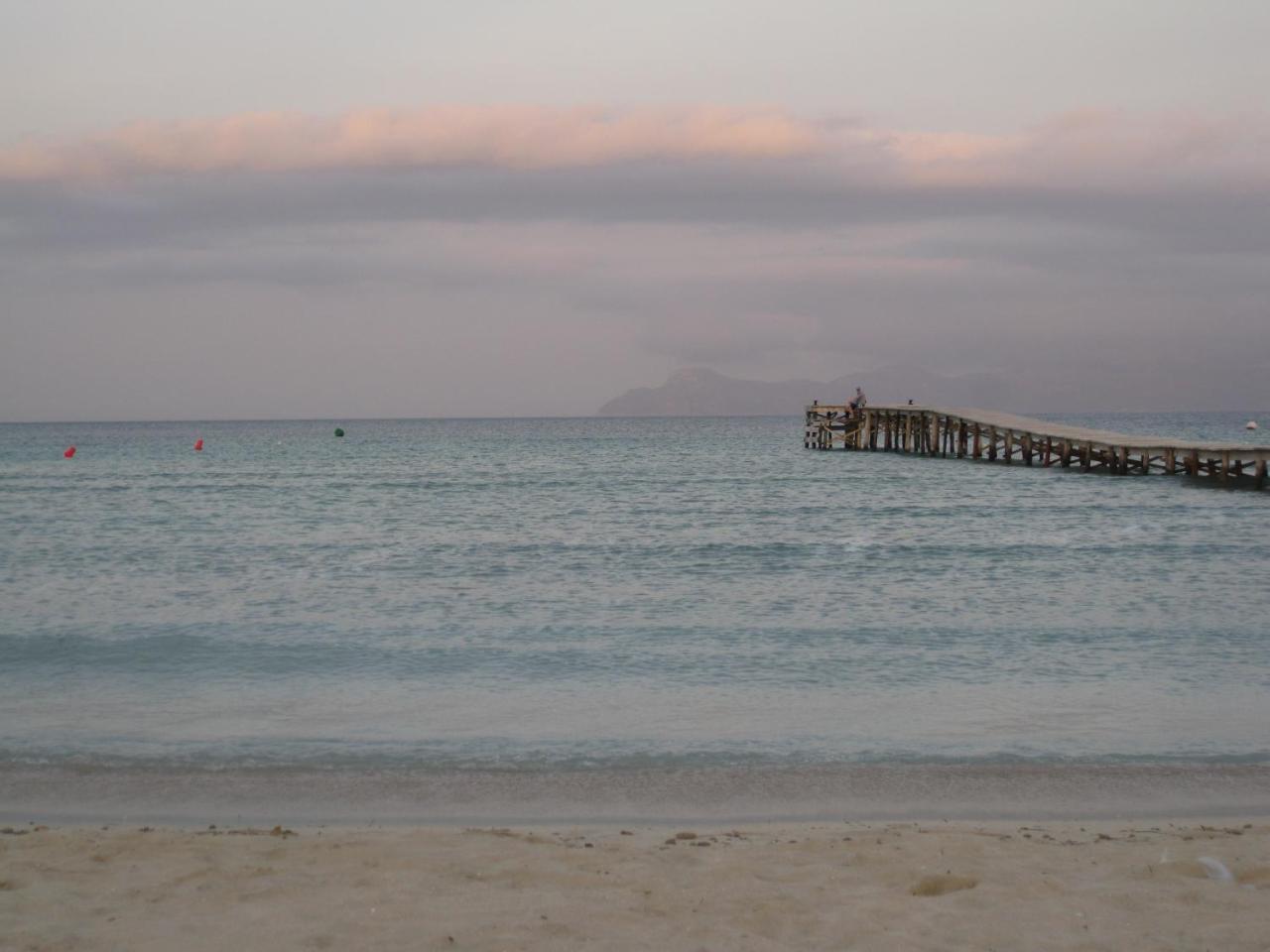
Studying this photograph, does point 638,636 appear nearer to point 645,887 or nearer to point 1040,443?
point 645,887

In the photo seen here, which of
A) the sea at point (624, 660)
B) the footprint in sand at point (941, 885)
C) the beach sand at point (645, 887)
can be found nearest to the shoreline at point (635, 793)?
the sea at point (624, 660)

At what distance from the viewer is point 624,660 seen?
11695 mm

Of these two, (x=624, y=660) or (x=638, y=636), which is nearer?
(x=624, y=660)

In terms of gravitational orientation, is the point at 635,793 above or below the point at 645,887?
below

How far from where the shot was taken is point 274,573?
60.7ft

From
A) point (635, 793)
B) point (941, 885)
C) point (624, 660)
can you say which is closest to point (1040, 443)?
point (624, 660)

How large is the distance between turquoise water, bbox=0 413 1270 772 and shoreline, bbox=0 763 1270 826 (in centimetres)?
31

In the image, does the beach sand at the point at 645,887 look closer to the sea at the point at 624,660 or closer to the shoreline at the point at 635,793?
the shoreline at the point at 635,793

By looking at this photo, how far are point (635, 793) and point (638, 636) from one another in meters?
5.56

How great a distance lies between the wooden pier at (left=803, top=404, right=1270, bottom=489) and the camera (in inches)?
1404

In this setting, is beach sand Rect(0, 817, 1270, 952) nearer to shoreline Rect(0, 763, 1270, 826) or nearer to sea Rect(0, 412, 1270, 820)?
shoreline Rect(0, 763, 1270, 826)

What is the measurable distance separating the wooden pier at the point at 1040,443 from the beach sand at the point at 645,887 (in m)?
31.1

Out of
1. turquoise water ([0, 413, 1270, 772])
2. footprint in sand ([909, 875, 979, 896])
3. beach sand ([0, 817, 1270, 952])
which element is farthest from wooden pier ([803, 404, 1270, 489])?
footprint in sand ([909, 875, 979, 896])

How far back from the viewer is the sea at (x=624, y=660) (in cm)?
784
